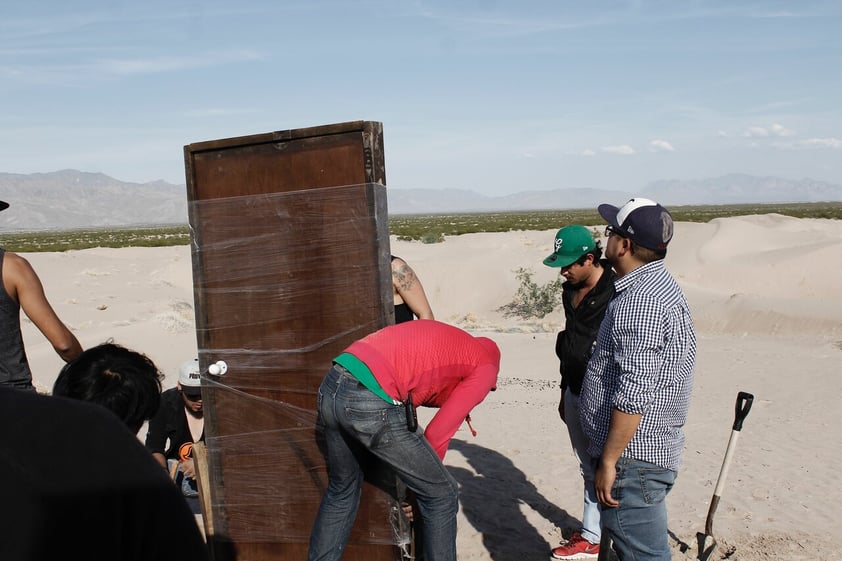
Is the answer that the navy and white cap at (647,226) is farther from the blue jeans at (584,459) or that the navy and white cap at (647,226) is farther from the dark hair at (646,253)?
the blue jeans at (584,459)

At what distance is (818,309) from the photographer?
13914 mm

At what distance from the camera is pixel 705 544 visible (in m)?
4.84

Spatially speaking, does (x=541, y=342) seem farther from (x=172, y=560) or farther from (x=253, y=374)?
(x=172, y=560)

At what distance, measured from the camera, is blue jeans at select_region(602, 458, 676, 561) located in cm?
304

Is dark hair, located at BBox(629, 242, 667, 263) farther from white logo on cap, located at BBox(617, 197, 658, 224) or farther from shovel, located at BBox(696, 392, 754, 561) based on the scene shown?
shovel, located at BBox(696, 392, 754, 561)

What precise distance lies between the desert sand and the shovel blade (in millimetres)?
99

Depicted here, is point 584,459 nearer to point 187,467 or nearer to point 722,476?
point 722,476

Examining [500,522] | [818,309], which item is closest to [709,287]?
[818,309]

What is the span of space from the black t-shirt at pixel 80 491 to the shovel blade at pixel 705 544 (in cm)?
436

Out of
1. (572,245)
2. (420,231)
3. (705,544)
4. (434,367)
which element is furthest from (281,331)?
(420,231)

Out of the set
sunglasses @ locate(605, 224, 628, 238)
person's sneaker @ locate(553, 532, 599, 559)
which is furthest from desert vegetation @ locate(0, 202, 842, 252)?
sunglasses @ locate(605, 224, 628, 238)

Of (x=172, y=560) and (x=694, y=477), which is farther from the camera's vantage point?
(x=694, y=477)

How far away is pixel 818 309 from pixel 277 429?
12.5 m

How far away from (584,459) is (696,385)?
19.2ft
